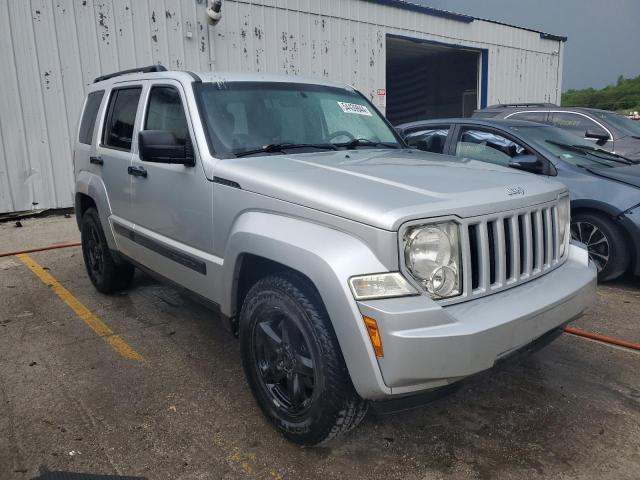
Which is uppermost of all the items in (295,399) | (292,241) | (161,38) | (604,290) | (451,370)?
(161,38)

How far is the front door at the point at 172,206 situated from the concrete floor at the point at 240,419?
621mm

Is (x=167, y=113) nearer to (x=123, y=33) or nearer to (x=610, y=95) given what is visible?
(x=123, y=33)

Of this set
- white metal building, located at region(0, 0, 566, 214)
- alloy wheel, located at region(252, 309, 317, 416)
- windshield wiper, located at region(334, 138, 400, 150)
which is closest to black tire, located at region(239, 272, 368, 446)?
alloy wheel, located at region(252, 309, 317, 416)

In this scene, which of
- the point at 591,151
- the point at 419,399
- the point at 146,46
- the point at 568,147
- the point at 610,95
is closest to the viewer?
the point at 419,399

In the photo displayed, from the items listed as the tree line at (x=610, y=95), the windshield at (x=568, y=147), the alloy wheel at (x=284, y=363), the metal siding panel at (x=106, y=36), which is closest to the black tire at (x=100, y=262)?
the alloy wheel at (x=284, y=363)

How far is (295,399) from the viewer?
2572 millimetres

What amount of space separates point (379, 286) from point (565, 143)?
4399 millimetres

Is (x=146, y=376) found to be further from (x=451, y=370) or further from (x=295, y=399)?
(x=451, y=370)

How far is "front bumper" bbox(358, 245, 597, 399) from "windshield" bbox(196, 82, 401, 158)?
1.50 meters

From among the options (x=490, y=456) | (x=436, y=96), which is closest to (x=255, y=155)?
(x=490, y=456)

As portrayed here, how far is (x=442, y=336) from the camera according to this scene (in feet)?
6.80

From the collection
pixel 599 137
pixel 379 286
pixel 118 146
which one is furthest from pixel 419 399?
pixel 599 137

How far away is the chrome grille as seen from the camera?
2324 mm

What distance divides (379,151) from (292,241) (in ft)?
4.58
